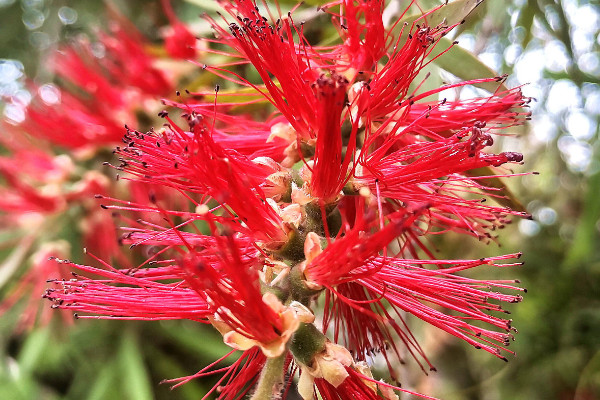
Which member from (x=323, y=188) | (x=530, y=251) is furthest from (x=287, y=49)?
(x=530, y=251)

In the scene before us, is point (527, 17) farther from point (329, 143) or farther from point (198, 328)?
point (198, 328)

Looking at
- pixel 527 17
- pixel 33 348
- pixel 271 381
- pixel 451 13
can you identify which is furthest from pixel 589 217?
pixel 33 348

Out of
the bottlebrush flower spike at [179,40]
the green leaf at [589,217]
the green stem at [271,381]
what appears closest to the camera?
the green stem at [271,381]

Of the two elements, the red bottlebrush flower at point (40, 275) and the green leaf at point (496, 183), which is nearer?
the green leaf at point (496, 183)

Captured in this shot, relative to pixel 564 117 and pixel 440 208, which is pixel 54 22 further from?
A: pixel 564 117

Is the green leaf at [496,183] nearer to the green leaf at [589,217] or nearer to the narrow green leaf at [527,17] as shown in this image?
the narrow green leaf at [527,17]

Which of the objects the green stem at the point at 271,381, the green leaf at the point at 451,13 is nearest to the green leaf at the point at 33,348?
the green stem at the point at 271,381

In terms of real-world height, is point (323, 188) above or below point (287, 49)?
below
